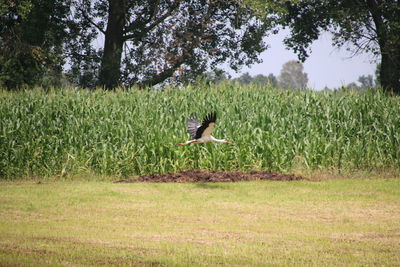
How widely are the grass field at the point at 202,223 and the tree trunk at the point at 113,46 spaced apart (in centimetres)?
1323

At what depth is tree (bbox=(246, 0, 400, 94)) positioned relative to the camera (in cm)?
2860

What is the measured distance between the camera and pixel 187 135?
1669 cm

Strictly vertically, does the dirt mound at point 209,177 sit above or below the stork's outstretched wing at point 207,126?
below

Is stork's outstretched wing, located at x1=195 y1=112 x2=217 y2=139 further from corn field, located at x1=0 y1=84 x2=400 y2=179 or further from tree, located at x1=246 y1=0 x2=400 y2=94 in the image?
tree, located at x1=246 y1=0 x2=400 y2=94

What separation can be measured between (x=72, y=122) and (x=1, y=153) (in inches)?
86.6

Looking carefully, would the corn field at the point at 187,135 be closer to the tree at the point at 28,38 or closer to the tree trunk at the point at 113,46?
the tree at the point at 28,38

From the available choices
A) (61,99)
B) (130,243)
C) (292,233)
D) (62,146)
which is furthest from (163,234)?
(61,99)

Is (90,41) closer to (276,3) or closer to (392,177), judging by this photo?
(276,3)

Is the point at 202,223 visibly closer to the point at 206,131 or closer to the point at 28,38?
the point at 206,131

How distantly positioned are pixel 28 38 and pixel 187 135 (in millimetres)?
15385

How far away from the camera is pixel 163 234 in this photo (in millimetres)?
9422

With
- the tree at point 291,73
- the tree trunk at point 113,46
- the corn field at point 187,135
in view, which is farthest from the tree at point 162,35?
the tree at point 291,73

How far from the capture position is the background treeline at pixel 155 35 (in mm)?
28253

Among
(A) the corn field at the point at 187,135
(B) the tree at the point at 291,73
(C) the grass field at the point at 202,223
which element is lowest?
(C) the grass field at the point at 202,223
